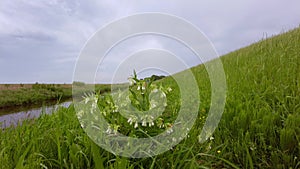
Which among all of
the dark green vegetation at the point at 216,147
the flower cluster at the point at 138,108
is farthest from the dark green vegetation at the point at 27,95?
the flower cluster at the point at 138,108

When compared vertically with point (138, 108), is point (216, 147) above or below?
below

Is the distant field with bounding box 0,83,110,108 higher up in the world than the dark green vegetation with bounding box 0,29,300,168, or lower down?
higher up

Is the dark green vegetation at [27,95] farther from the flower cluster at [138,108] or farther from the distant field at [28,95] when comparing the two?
the flower cluster at [138,108]

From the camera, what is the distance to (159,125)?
2.45 meters

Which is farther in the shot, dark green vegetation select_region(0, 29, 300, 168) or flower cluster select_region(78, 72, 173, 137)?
flower cluster select_region(78, 72, 173, 137)

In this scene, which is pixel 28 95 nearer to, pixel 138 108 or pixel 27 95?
pixel 27 95

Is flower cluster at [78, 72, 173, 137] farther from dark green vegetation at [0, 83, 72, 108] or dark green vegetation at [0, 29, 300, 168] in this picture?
dark green vegetation at [0, 83, 72, 108]

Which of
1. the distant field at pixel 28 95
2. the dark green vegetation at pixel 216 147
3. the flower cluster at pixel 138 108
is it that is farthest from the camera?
the distant field at pixel 28 95

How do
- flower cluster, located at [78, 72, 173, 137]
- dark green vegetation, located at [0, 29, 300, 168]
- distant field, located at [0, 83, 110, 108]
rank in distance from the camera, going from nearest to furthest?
dark green vegetation, located at [0, 29, 300, 168] < flower cluster, located at [78, 72, 173, 137] < distant field, located at [0, 83, 110, 108]

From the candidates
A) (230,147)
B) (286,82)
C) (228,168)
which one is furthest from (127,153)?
(286,82)

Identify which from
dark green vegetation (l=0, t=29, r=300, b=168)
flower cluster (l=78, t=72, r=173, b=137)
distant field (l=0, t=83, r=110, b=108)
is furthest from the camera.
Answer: distant field (l=0, t=83, r=110, b=108)

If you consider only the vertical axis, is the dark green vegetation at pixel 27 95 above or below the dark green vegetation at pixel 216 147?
above

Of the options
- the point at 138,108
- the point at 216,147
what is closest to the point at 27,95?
the point at 138,108

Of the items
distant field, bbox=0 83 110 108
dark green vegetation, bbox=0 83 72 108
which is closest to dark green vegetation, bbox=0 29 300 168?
distant field, bbox=0 83 110 108
